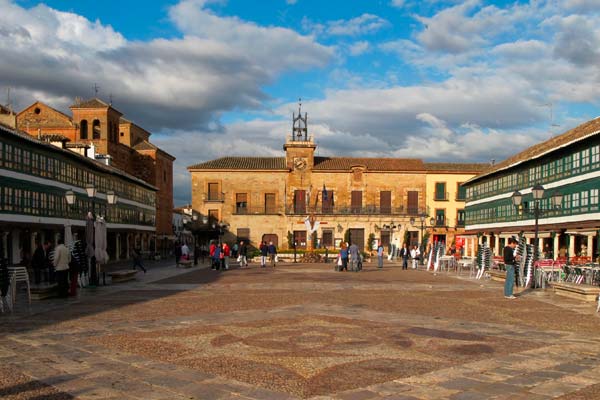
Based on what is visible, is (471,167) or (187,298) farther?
(471,167)

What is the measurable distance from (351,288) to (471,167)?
46766 mm

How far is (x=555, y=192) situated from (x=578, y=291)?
11038 mm

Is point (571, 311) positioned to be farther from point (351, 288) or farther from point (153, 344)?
point (153, 344)

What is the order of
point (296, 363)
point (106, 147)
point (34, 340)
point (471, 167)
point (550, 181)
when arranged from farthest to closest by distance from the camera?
point (471, 167), point (106, 147), point (550, 181), point (34, 340), point (296, 363)

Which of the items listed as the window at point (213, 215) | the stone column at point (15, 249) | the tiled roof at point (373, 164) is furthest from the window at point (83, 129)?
the stone column at point (15, 249)

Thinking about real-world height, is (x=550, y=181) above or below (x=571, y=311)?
above

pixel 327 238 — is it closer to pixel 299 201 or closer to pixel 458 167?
pixel 299 201

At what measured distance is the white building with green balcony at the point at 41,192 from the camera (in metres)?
30.3

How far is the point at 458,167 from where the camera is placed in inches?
2422

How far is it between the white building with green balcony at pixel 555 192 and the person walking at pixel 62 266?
17.0 metres

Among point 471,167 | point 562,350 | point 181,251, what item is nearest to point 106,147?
point 181,251

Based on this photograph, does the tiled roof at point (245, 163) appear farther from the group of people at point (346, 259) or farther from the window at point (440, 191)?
the group of people at point (346, 259)

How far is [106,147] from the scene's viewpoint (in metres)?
56.9

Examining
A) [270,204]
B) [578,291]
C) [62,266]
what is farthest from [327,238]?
[62,266]
